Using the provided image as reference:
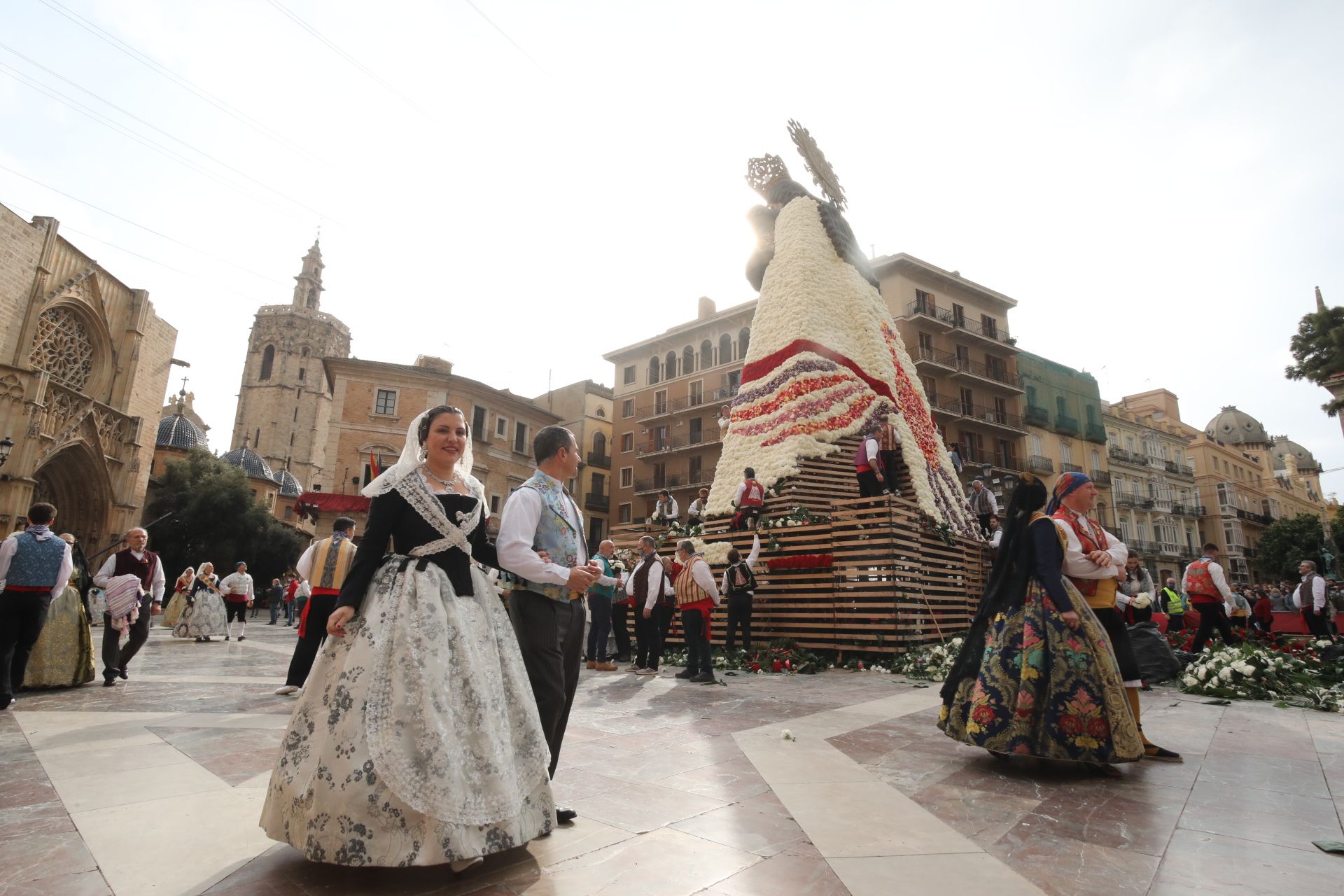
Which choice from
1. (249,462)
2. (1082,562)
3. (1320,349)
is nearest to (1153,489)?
(1320,349)

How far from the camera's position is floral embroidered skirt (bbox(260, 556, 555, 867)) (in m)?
2.35

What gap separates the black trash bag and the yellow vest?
7876 mm

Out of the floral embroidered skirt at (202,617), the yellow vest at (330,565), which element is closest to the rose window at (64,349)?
the floral embroidered skirt at (202,617)

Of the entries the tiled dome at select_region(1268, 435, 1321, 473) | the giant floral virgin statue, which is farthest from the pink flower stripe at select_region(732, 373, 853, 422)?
the tiled dome at select_region(1268, 435, 1321, 473)

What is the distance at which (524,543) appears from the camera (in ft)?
10.3

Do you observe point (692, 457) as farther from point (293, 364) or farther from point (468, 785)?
point (293, 364)

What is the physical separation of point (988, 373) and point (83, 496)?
4073 cm

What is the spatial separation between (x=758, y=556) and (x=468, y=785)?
8676 millimetres

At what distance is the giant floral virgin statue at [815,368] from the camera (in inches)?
519

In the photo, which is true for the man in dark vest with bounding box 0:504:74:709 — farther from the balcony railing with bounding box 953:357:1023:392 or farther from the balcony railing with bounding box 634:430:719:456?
the balcony railing with bounding box 953:357:1023:392

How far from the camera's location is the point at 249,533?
32.2m

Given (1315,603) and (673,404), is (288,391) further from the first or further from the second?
(1315,603)

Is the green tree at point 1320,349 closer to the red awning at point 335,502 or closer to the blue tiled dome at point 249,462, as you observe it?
the red awning at point 335,502

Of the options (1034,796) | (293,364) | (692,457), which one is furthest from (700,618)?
(293,364)
